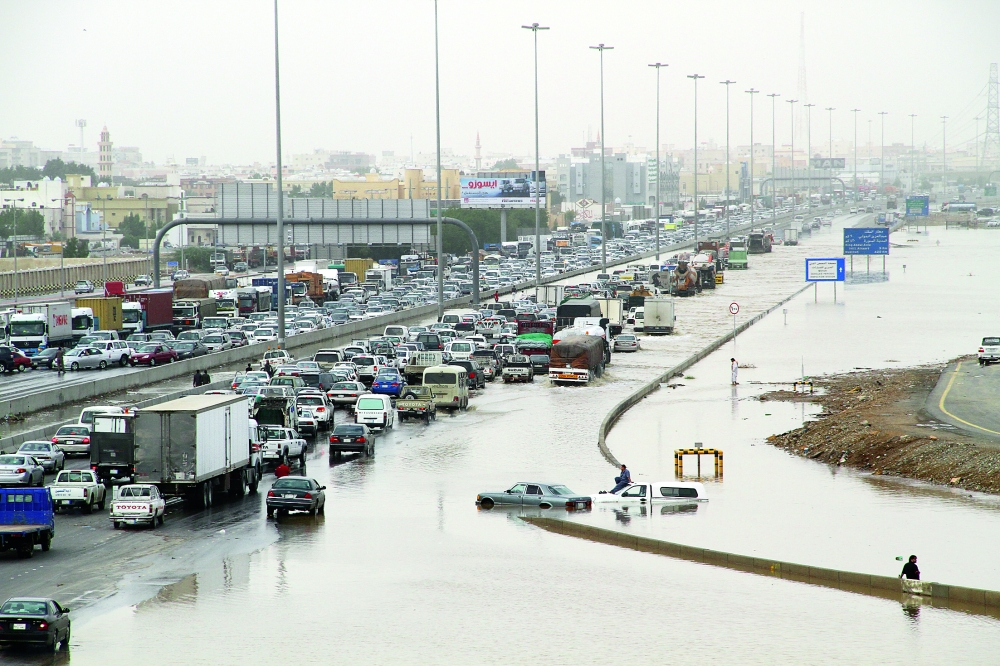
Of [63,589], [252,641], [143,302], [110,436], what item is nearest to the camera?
[252,641]

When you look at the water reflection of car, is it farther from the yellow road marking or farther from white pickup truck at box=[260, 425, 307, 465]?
the yellow road marking

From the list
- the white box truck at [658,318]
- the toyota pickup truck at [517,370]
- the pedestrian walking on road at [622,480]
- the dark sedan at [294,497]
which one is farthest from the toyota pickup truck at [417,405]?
the white box truck at [658,318]

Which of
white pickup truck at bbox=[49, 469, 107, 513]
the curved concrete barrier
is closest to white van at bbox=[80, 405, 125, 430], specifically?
white pickup truck at bbox=[49, 469, 107, 513]

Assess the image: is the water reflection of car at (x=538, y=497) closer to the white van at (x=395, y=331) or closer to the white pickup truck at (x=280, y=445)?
the white pickup truck at (x=280, y=445)

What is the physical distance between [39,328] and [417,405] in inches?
819

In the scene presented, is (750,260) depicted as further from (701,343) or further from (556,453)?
(556,453)

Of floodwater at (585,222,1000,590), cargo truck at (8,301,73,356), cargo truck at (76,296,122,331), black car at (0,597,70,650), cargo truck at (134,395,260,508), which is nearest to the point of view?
black car at (0,597,70,650)

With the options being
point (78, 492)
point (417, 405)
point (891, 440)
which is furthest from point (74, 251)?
point (78, 492)

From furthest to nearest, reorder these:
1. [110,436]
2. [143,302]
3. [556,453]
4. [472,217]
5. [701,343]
→ [472,217]
[701,343]
[143,302]
[556,453]
[110,436]

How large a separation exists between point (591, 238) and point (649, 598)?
14767cm

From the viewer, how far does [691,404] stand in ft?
149

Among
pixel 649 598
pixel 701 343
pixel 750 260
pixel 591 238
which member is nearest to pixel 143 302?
pixel 701 343

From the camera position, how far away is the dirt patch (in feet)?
105

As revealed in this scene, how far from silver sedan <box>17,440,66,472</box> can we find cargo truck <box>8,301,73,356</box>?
839 inches
